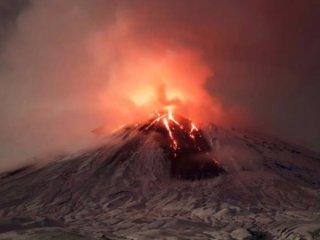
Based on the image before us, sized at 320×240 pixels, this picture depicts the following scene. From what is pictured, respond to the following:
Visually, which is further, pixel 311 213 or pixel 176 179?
pixel 176 179

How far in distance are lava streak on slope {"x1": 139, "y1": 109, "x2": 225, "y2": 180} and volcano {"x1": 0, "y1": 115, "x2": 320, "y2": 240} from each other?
29 cm

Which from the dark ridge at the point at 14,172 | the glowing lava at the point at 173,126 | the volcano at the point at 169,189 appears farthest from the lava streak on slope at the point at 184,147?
the dark ridge at the point at 14,172

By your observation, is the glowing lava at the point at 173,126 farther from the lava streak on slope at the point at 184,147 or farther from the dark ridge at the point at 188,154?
the dark ridge at the point at 188,154

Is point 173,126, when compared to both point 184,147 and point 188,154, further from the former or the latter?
point 188,154

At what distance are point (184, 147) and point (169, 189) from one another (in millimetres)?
24718

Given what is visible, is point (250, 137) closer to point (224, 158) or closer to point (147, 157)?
point (224, 158)

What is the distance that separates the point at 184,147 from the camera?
180 metres

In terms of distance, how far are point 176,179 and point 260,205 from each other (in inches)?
1086

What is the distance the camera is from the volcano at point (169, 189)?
384ft

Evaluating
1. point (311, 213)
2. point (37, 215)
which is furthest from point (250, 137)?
point (37, 215)

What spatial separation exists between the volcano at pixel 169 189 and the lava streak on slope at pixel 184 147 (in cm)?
29

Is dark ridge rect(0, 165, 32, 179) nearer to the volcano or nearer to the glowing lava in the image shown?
the volcano

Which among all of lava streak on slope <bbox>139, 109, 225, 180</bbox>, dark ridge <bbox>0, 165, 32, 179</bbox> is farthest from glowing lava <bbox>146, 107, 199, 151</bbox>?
dark ridge <bbox>0, 165, 32, 179</bbox>

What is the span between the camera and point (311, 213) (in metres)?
131
